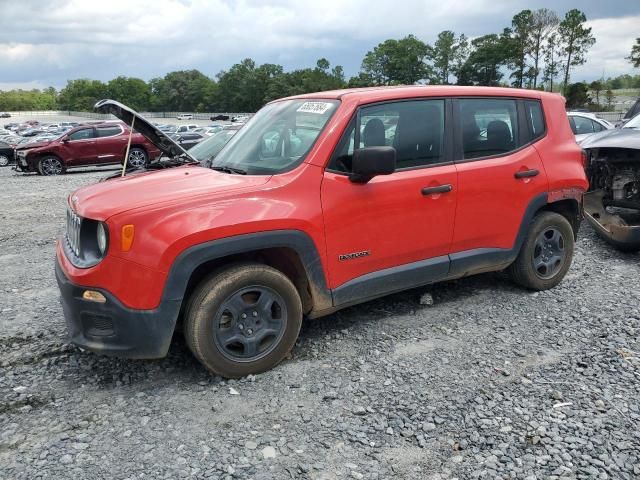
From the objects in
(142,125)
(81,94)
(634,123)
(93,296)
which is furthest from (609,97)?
(81,94)

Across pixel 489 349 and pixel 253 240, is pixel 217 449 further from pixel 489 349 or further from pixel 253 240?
pixel 489 349

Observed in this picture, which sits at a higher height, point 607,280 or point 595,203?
point 595,203

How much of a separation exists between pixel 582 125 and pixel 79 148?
15.4 m

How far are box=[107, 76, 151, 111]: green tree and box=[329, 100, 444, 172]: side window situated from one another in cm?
16322

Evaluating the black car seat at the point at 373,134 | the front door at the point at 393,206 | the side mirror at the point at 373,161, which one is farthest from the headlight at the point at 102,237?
the black car seat at the point at 373,134

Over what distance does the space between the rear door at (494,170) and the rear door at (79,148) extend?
1693cm

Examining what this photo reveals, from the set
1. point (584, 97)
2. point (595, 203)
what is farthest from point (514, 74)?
point (595, 203)

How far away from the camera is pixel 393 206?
3932 millimetres

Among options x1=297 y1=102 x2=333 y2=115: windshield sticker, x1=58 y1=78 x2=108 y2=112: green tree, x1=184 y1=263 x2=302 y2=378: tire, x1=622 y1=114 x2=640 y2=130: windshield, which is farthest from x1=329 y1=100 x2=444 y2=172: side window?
x1=58 y1=78 x2=108 y2=112: green tree

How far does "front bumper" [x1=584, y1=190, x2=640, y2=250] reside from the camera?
6090mm

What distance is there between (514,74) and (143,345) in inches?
3970

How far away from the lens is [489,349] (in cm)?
397

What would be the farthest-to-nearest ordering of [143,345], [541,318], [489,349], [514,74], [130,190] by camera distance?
[514,74] < [541,318] < [489,349] < [130,190] < [143,345]

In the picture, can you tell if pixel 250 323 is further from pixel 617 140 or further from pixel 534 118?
pixel 617 140
